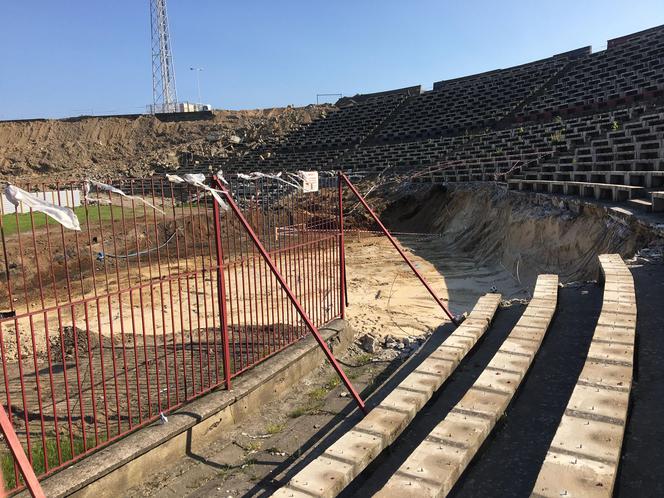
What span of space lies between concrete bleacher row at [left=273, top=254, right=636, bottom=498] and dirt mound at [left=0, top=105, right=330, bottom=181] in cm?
4210

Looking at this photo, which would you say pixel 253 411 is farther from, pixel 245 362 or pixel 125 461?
pixel 125 461

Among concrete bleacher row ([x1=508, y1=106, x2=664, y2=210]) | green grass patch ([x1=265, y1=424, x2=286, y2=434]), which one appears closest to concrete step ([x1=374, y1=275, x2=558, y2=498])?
green grass patch ([x1=265, y1=424, x2=286, y2=434])

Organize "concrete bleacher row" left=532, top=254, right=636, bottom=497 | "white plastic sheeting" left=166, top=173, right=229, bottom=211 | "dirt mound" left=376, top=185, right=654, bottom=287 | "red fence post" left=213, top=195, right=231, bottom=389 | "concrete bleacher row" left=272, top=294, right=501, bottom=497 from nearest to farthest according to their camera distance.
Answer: "concrete bleacher row" left=532, top=254, right=636, bottom=497 → "concrete bleacher row" left=272, top=294, right=501, bottom=497 → "white plastic sheeting" left=166, top=173, right=229, bottom=211 → "red fence post" left=213, top=195, right=231, bottom=389 → "dirt mound" left=376, top=185, right=654, bottom=287

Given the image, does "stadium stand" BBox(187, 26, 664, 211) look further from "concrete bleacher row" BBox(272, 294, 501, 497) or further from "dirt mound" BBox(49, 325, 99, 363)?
"dirt mound" BBox(49, 325, 99, 363)

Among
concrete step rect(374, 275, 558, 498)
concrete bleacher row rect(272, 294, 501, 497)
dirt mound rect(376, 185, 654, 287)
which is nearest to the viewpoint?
concrete step rect(374, 275, 558, 498)

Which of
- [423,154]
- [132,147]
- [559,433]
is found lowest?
[559,433]

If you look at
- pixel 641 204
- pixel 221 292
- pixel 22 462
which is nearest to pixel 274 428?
pixel 221 292

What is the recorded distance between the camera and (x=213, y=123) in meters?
53.7

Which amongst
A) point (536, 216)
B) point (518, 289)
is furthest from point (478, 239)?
point (518, 289)

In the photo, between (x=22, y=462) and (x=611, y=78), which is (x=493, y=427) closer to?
(x=22, y=462)

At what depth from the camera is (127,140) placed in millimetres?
52844

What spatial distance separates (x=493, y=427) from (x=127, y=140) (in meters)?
56.2

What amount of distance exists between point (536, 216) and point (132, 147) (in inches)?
1905

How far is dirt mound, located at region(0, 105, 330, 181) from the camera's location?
4597 cm
